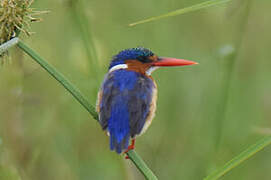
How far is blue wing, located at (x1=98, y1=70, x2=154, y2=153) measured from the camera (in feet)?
8.20

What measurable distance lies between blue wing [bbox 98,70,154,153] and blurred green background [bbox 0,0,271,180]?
19 cm

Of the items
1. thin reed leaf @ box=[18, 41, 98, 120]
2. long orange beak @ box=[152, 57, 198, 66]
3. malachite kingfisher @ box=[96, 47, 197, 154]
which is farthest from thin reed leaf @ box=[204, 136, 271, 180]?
long orange beak @ box=[152, 57, 198, 66]

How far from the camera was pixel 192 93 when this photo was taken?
4.16 m

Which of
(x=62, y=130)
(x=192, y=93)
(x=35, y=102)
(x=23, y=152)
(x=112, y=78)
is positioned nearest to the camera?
(x=112, y=78)

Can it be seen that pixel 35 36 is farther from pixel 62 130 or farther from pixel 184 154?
pixel 184 154

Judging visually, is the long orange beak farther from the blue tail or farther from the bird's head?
the blue tail

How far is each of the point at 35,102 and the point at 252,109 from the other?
1.72 metres

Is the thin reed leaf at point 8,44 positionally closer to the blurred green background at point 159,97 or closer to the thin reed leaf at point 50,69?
the thin reed leaf at point 50,69

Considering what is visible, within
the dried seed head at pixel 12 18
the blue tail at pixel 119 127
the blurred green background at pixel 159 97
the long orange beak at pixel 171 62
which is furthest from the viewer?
the blurred green background at pixel 159 97

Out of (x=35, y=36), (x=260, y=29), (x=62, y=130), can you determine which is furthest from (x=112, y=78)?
(x=260, y=29)

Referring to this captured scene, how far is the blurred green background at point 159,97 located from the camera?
3.25 metres

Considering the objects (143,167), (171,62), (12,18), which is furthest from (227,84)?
(12,18)

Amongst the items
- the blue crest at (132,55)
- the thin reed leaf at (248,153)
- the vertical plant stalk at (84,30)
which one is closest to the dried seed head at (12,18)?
the vertical plant stalk at (84,30)

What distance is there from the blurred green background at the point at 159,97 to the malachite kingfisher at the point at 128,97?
183 millimetres
